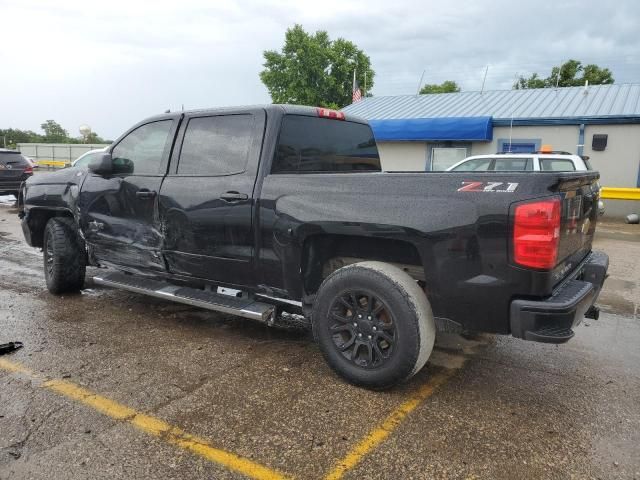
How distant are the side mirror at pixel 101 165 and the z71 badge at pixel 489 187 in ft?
10.5

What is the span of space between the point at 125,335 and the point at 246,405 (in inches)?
69.4

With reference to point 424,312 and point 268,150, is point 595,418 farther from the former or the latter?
point 268,150

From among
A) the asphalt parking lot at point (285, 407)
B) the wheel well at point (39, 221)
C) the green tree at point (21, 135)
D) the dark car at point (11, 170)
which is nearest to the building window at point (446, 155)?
the dark car at point (11, 170)

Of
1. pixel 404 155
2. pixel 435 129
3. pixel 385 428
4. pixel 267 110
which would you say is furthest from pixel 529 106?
pixel 385 428

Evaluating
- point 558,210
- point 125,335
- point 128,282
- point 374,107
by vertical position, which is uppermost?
point 374,107

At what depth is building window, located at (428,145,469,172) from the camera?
16703 millimetres

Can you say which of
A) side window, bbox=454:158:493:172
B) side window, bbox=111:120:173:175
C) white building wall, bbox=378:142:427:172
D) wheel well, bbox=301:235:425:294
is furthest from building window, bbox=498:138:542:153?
wheel well, bbox=301:235:425:294

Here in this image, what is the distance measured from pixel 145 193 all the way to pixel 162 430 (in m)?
2.21

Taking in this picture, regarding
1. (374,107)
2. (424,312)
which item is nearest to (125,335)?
(424,312)

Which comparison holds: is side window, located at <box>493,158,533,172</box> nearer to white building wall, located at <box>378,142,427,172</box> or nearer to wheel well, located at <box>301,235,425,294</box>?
white building wall, located at <box>378,142,427,172</box>

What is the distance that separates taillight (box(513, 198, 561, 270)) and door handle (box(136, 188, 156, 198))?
2.95m

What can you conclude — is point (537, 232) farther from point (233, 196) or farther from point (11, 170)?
point (11, 170)

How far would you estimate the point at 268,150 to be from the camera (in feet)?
12.7

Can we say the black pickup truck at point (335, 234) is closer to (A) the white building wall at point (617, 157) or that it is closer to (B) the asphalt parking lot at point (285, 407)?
(B) the asphalt parking lot at point (285, 407)
